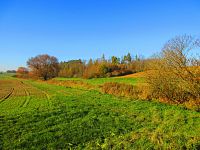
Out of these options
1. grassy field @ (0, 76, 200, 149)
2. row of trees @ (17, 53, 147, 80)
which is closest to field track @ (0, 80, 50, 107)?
grassy field @ (0, 76, 200, 149)

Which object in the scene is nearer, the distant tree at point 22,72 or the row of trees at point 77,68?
the row of trees at point 77,68

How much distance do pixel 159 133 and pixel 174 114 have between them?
4.44m

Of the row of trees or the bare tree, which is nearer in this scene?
the bare tree

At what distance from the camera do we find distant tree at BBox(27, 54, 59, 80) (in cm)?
8956

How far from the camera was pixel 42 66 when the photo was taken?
295 ft

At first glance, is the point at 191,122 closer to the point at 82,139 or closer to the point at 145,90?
the point at 82,139

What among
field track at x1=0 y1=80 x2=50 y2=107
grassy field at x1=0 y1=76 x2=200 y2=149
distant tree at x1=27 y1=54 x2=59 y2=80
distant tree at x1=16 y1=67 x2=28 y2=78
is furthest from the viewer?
distant tree at x1=16 y1=67 x2=28 y2=78

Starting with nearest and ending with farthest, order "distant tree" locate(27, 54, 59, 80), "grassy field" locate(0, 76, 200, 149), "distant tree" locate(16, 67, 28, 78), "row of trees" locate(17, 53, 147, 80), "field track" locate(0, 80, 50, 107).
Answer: "grassy field" locate(0, 76, 200, 149)
"field track" locate(0, 80, 50, 107)
"row of trees" locate(17, 53, 147, 80)
"distant tree" locate(27, 54, 59, 80)
"distant tree" locate(16, 67, 28, 78)

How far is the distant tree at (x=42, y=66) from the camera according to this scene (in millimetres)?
89562

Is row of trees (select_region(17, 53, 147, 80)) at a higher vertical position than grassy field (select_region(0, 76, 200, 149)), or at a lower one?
higher

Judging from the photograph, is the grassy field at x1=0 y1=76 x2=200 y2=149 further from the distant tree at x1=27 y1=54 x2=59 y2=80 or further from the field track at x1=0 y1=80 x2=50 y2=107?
the distant tree at x1=27 y1=54 x2=59 y2=80

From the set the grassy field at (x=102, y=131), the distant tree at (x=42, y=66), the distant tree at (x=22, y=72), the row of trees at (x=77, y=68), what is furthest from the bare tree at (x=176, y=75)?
the distant tree at (x=22, y=72)

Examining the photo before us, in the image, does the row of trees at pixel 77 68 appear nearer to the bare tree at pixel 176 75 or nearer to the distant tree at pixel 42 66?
the distant tree at pixel 42 66

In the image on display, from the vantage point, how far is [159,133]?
911cm
